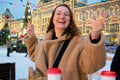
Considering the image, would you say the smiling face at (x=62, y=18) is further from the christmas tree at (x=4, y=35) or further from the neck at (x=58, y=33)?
the christmas tree at (x=4, y=35)

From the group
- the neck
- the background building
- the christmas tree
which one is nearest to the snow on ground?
the christmas tree

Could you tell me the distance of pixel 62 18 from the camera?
121 cm

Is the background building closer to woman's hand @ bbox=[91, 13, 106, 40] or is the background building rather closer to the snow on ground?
the snow on ground

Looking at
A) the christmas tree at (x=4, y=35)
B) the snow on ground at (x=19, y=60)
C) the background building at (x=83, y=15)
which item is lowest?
the snow on ground at (x=19, y=60)

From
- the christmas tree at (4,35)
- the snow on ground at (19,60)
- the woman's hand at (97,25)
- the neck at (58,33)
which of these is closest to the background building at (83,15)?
the christmas tree at (4,35)

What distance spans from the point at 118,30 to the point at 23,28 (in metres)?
1.69

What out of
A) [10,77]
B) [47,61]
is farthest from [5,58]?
[47,61]

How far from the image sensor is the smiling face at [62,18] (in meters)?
1.21

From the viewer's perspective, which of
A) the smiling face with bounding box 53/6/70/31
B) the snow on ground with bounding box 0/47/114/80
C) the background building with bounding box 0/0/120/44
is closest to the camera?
the smiling face with bounding box 53/6/70/31

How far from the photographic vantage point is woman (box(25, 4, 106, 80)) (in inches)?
40.4

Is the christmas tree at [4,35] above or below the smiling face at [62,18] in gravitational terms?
below

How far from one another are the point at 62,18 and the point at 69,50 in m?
0.16

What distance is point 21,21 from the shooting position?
4543mm

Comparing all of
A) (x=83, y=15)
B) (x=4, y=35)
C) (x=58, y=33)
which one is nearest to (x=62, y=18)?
(x=58, y=33)
